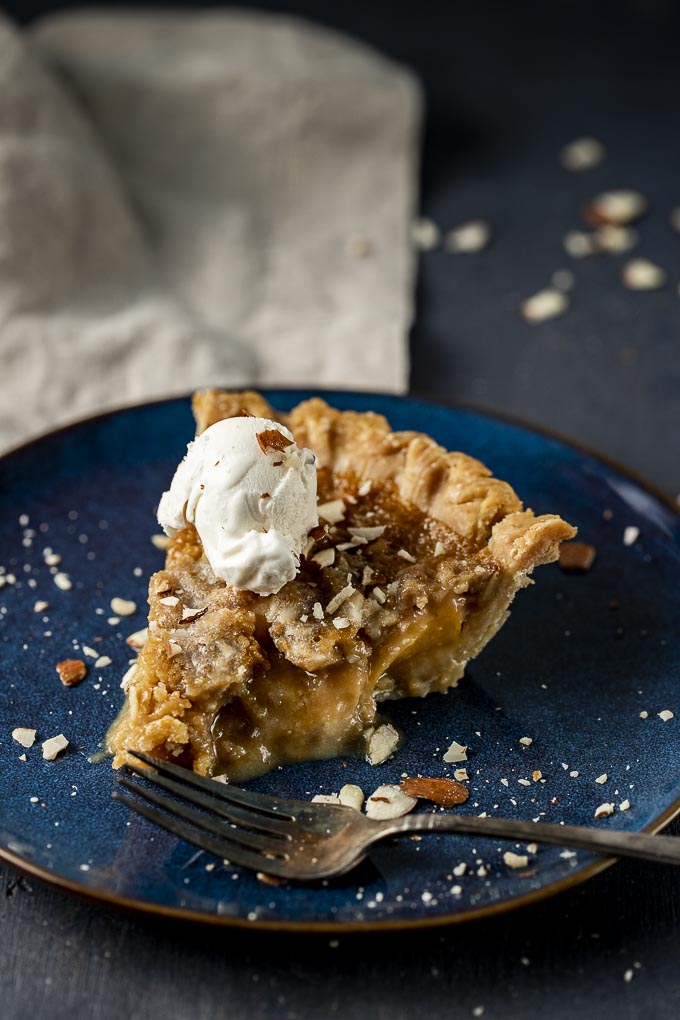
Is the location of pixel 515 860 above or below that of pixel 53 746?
above

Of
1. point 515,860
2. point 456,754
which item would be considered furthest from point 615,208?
point 515,860

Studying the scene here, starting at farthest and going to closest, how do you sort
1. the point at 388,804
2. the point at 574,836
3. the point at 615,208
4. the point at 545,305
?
the point at 615,208 → the point at 545,305 → the point at 388,804 → the point at 574,836

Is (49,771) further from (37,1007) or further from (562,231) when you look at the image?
(562,231)

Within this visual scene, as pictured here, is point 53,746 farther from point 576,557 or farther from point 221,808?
→ point 576,557

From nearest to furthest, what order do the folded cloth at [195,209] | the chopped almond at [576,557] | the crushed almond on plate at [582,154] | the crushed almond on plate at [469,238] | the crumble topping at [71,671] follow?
1. the crumble topping at [71,671]
2. the chopped almond at [576,557]
3. the folded cloth at [195,209]
4. the crushed almond on plate at [469,238]
5. the crushed almond on plate at [582,154]

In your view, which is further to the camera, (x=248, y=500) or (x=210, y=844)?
(x=248, y=500)

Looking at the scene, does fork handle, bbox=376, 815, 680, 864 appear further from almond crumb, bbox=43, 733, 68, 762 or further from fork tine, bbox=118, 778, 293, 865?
almond crumb, bbox=43, 733, 68, 762

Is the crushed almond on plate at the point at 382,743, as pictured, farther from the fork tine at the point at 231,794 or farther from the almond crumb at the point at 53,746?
the almond crumb at the point at 53,746

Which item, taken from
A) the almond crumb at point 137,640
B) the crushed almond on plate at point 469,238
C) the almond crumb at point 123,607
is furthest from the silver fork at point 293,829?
the crushed almond on plate at point 469,238
